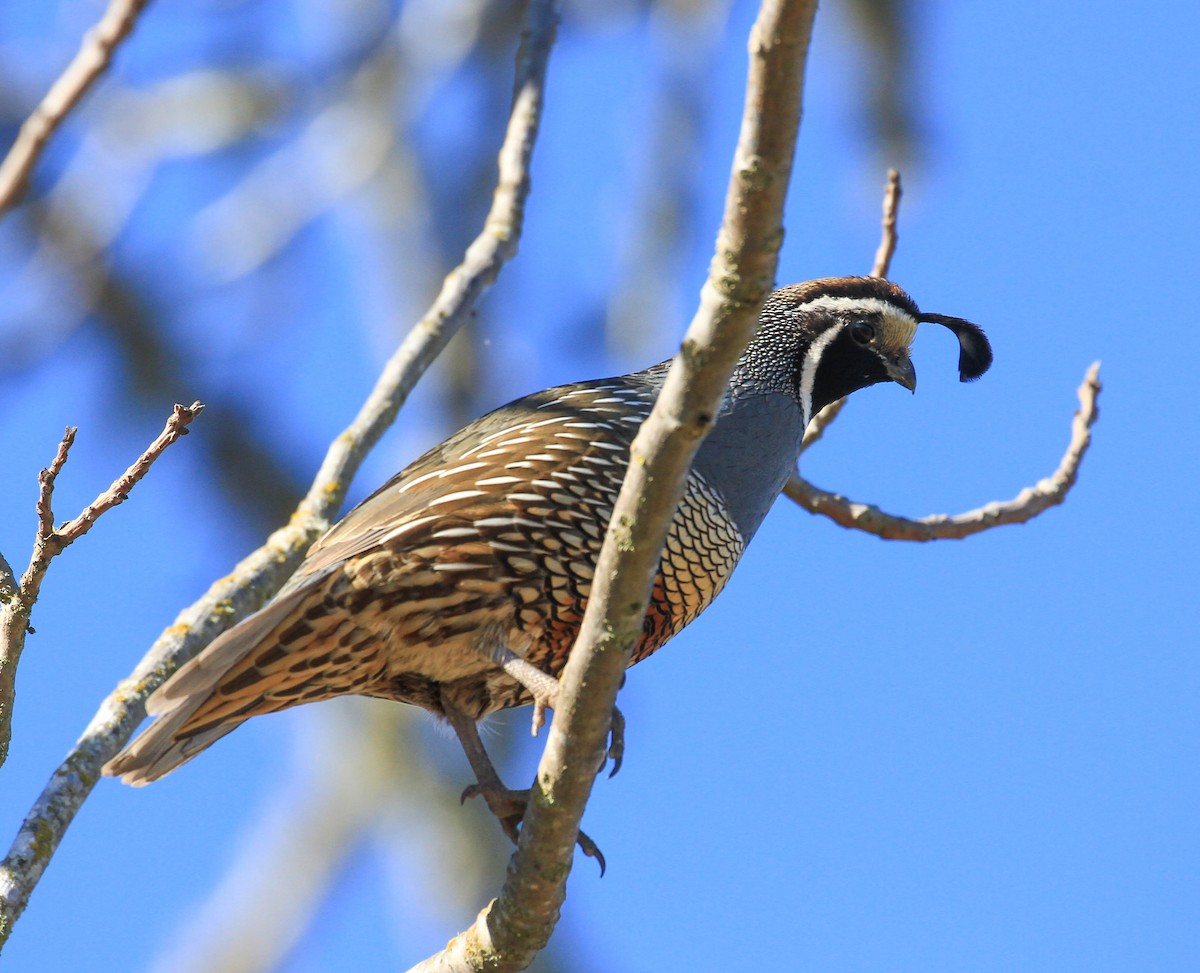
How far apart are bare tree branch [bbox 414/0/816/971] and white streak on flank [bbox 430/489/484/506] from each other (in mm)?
908

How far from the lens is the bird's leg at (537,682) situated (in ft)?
11.1

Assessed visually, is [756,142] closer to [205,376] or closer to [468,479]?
[468,479]

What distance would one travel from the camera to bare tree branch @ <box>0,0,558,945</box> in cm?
293

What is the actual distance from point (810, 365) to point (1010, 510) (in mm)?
690

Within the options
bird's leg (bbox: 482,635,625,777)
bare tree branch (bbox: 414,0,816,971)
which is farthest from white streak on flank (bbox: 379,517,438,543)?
bare tree branch (bbox: 414,0,816,971)

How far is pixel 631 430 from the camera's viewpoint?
12.7 feet

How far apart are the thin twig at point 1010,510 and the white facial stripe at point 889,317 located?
49cm

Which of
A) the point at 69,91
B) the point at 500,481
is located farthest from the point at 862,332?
the point at 69,91

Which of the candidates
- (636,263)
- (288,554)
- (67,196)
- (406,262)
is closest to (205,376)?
(67,196)

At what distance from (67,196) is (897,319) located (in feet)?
11.7

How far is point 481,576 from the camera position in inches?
142

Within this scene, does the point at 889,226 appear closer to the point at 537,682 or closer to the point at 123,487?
the point at 537,682

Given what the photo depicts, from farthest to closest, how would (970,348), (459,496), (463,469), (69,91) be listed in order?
1. (970,348)
2. (463,469)
3. (459,496)
4. (69,91)

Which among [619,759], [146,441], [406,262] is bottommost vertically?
[619,759]
